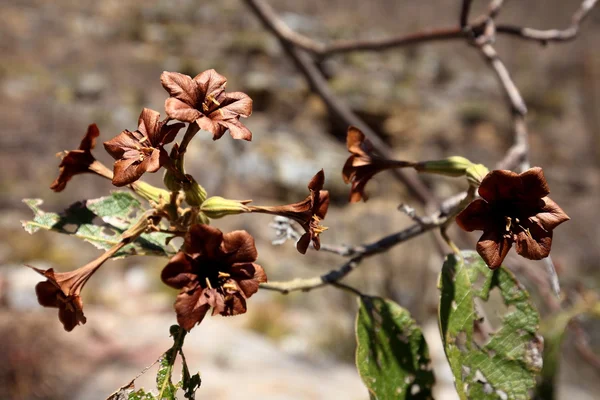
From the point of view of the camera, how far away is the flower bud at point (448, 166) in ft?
2.06

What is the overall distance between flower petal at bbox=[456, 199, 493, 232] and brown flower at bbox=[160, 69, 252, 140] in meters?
0.27

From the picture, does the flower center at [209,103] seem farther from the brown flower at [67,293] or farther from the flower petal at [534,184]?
the flower petal at [534,184]

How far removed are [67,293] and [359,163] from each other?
440 mm

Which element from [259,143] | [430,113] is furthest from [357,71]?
[259,143]

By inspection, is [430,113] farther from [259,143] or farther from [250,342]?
[250,342]

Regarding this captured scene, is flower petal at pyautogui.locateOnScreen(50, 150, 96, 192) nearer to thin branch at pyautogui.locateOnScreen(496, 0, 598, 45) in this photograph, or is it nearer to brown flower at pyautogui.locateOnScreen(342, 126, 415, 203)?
brown flower at pyautogui.locateOnScreen(342, 126, 415, 203)

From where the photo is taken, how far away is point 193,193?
23.3 inches

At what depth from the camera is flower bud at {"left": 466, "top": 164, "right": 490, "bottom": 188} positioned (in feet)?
1.89

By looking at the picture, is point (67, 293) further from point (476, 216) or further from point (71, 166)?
point (476, 216)

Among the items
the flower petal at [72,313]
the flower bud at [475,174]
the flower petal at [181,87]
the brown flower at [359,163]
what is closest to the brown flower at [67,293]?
the flower petal at [72,313]

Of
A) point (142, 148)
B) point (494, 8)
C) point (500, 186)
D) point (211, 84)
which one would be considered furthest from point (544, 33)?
point (142, 148)

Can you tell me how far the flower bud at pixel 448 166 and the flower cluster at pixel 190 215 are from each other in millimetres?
179

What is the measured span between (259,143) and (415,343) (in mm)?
7259

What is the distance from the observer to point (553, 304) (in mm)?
1357
